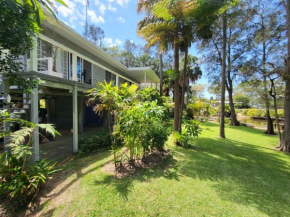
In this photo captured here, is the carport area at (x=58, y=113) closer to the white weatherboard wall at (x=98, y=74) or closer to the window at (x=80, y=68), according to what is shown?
the window at (x=80, y=68)

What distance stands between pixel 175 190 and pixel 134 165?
1.56 metres

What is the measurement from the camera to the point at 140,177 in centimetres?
→ 396

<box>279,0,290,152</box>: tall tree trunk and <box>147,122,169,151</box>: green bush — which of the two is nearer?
<box>147,122,169,151</box>: green bush

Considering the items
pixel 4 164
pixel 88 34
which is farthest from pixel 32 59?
pixel 88 34

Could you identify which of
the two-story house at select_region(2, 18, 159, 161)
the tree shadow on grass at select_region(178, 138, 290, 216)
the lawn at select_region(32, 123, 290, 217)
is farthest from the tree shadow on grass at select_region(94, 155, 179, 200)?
the two-story house at select_region(2, 18, 159, 161)

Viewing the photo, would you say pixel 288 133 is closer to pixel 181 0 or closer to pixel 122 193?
pixel 181 0

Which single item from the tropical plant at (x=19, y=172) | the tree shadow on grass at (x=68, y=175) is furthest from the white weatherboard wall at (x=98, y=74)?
the tropical plant at (x=19, y=172)

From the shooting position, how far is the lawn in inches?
110

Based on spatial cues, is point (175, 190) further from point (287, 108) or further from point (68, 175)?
point (287, 108)

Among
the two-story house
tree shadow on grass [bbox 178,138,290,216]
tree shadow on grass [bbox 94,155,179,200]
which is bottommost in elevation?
tree shadow on grass [bbox 178,138,290,216]

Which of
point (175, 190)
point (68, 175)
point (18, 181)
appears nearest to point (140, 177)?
point (175, 190)

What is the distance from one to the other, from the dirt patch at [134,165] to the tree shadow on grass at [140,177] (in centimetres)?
14

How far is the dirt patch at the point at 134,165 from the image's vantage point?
4215 mm

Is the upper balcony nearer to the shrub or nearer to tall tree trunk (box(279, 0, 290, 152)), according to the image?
the shrub
